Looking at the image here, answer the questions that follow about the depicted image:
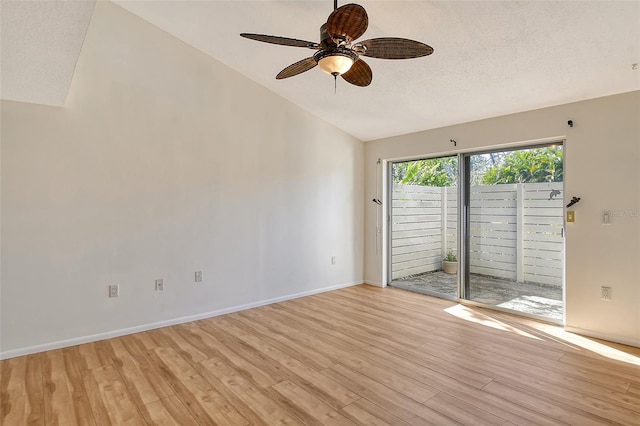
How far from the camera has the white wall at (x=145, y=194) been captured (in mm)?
2875

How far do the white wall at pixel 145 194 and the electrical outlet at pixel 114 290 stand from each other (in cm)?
4

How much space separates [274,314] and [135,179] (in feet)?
6.98

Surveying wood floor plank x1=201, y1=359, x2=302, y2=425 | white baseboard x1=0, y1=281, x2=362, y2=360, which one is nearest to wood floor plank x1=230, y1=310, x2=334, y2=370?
white baseboard x1=0, y1=281, x2=362, y2=360

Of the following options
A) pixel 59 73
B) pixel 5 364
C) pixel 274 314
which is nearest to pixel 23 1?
pixel 59 73

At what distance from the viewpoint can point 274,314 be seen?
3.92 metres

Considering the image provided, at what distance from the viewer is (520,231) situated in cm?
388

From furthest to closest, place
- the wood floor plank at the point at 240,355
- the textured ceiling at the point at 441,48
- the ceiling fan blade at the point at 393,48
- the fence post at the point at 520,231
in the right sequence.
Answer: the fence post at the point at 520,231 → the wood floor plank at the point at 240,355 → the textured ceiling at the point at 441,48 → the ceiling fan blade at the point at 393,48

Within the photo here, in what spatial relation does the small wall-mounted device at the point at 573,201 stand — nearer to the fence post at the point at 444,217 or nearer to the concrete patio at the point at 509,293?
the concrete patio at the point at 509,293

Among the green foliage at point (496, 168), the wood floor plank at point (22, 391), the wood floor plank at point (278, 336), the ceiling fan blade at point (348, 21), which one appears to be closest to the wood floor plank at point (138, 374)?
the wood floor plank at point (22, 391)

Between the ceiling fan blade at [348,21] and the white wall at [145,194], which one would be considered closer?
the ceiling fan blade at [348,21]

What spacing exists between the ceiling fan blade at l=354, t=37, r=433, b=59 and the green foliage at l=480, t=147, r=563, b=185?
2.50 metres

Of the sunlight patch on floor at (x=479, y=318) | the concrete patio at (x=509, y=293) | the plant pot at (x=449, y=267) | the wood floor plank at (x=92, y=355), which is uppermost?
the plant pot at (x=449, y=267)

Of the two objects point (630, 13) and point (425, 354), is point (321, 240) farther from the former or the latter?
point (630, 13)

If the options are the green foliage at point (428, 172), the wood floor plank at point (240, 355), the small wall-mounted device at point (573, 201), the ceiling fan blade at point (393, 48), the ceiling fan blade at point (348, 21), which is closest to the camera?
the ceiling fan blade at point (348, 21)
